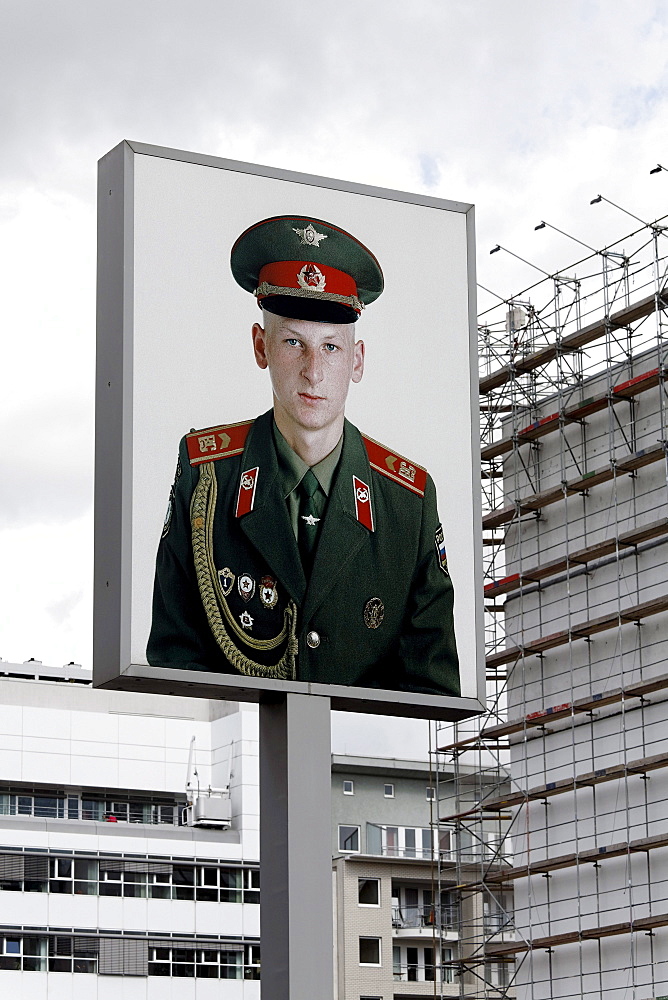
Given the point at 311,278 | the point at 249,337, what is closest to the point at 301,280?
the point at 311,278

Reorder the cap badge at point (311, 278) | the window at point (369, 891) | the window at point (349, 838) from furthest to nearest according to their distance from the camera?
the window at point (349, 838) < the window at point (369, 891) < the cap badge at point (311, 278)

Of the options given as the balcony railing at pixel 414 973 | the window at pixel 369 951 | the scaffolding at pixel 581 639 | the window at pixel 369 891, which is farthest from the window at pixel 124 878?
the scaffolding at pixel 581 639

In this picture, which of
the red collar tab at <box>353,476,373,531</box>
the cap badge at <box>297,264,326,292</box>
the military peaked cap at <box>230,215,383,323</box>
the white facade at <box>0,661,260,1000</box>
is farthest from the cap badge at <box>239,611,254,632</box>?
the white facade at <box>0,661,260,1000</box>

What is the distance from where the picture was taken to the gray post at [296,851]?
10.7 m

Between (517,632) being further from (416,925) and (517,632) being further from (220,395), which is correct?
(416,925)

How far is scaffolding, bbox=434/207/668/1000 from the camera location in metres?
26.2

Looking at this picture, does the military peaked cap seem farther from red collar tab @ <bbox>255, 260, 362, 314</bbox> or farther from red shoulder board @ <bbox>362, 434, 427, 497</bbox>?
red shoulder board @ <bbox>362, 434, 427, 497</bbox>

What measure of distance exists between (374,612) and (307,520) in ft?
2.55

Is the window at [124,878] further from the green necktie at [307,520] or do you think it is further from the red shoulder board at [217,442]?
the red shoulder board at [217,442]

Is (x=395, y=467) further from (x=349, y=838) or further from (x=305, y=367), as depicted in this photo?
(x=349, y=838)

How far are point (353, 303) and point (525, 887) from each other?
1850 centimetres

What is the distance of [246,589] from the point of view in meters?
11.4

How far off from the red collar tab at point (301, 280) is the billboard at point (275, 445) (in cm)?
2

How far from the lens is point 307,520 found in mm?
11766
